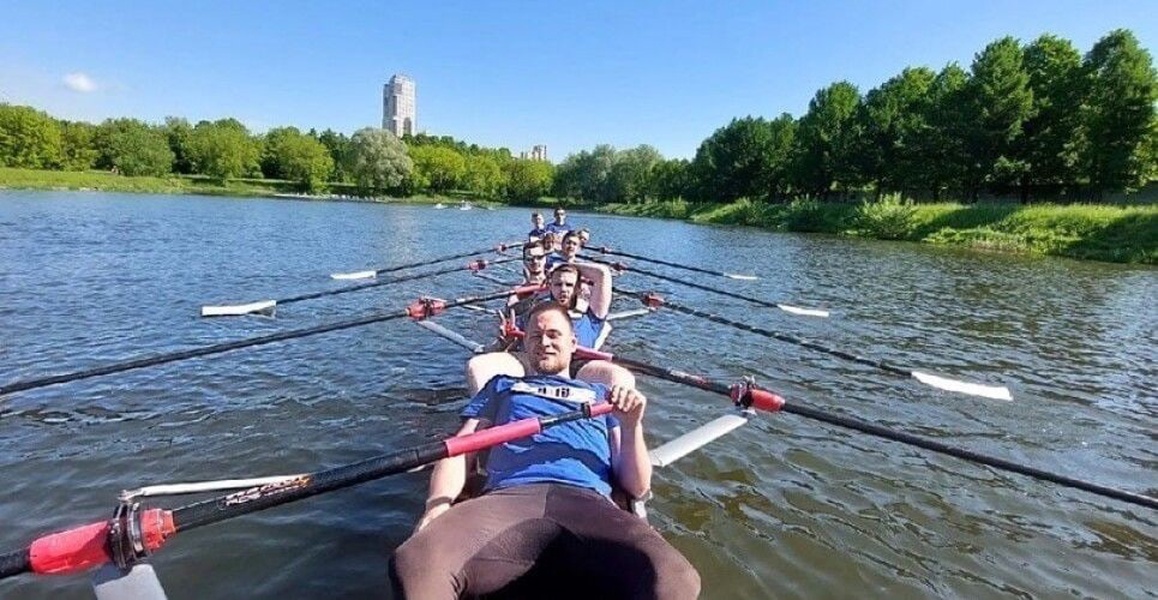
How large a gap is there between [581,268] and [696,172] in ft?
275

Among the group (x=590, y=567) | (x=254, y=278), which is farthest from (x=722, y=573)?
(x=254, y=278)

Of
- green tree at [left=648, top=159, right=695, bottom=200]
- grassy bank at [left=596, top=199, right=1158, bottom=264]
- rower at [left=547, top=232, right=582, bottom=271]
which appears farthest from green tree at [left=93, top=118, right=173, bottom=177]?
rower at [left=547, top=232, right=582, bottom=271]

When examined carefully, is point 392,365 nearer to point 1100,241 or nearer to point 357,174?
point 1100,241

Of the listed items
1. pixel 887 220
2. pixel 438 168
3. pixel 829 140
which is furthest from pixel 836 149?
pixel 438 168

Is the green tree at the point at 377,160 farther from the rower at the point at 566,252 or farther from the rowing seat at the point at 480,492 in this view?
the rowing seat at the point at 480,492

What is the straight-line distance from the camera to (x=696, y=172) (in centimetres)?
8912

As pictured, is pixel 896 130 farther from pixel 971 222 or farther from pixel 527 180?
pixel 527 180

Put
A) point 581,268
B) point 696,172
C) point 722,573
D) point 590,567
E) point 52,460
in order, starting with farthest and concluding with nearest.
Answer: point 696,172 < point 581,268 < point 52,460 < point 722,573 < point 590,567

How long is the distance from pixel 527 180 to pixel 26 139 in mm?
73063

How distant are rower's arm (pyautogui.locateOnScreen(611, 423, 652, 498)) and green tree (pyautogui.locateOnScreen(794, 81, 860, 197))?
210 ft

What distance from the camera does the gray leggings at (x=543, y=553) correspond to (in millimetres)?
3107

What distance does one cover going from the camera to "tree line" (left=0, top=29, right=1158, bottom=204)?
42125mm

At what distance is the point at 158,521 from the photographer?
106 inches

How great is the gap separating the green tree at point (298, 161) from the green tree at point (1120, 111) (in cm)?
9666
